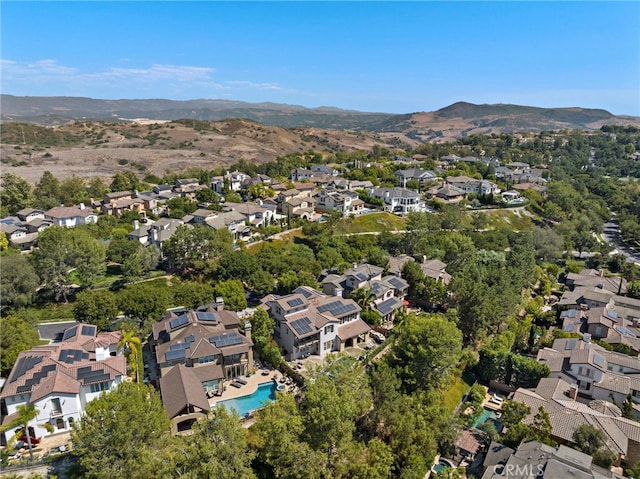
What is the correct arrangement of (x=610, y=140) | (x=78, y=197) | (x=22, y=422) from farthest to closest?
1. (x=610, y=140)
2. (x=78, y=197)
3. (x=22, y=422)

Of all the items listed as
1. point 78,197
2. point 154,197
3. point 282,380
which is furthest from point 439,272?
point 78,197

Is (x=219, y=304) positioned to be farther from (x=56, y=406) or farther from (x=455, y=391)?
(x=455, y=391)

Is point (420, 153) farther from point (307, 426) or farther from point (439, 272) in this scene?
point (307, 426)

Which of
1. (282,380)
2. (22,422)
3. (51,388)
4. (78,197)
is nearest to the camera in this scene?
(22,422)

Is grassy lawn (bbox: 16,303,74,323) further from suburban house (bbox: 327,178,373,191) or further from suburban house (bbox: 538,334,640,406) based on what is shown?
suburban house (bbox: 327,178,373,191)

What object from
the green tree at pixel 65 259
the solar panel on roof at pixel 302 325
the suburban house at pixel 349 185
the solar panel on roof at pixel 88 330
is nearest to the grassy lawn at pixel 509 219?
the suburban house at pixel 349 185

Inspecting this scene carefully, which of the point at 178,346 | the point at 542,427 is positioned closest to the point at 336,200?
the point at 178,346
